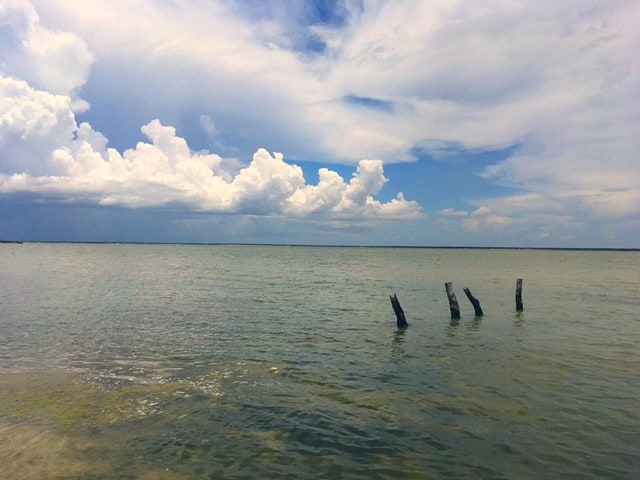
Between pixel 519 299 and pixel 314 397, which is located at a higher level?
pixel 519 299

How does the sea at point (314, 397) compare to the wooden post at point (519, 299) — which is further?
the wooden post at point (519, 299)

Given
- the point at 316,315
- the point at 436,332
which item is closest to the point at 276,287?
the point at 316,315

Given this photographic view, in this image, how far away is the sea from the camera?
912 cm

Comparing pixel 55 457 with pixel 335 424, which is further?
pixel 335 424

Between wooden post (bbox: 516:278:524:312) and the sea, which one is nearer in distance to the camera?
the sea

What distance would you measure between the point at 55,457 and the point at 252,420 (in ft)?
13.9

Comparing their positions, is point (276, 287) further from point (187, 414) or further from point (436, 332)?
point (187, 414)

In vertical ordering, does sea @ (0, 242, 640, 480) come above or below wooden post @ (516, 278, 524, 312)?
below

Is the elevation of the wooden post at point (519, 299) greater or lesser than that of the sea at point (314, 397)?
greater

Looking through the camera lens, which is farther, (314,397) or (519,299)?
(519,299)

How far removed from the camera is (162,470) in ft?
28.4

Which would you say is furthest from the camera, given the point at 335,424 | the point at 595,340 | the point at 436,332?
the point at 436,332

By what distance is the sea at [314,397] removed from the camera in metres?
9.12

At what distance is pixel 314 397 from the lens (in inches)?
511
